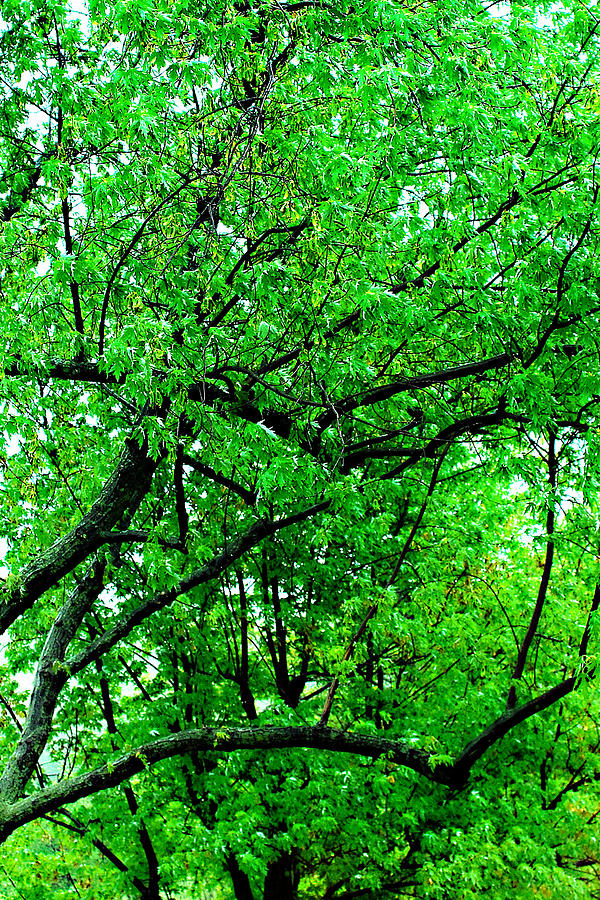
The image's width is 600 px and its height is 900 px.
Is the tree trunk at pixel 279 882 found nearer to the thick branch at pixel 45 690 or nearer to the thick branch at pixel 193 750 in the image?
the thick branch at pixel 193 750

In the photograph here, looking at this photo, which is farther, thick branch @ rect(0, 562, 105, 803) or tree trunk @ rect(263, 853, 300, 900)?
tree trunk @ rect(263, 853, 300, 900)

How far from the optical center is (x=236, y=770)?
986 centimetres

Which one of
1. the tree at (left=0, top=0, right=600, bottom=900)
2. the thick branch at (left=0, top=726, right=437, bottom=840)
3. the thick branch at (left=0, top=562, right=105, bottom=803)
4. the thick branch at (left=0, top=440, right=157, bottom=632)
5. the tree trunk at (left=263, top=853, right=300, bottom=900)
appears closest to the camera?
the tree at (left=0, top=0, right=600, bottom=900)

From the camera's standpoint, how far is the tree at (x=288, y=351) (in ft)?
20.0

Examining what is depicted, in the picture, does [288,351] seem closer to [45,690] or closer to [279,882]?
[45,690]

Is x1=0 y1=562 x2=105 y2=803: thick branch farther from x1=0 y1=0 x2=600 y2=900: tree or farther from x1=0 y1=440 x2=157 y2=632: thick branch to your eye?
x1=0 y1=440 x2=157 y2=632: thick branch

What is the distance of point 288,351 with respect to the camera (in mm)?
7113

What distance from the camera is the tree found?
20.0 feet

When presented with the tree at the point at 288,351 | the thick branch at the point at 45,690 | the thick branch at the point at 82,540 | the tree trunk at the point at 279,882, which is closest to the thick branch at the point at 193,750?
the tree at the point at 288,351

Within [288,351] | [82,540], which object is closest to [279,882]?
[82,540]

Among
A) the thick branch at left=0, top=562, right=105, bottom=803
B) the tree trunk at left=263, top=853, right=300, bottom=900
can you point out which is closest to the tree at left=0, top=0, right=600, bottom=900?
the thick branch at left=0, top=562, right=105, bottom=803

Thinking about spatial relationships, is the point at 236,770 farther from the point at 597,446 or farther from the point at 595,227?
the point at 595,227

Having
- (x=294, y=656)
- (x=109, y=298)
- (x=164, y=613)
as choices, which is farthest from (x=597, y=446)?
(x=294, y=656)

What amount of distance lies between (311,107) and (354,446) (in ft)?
11.1
